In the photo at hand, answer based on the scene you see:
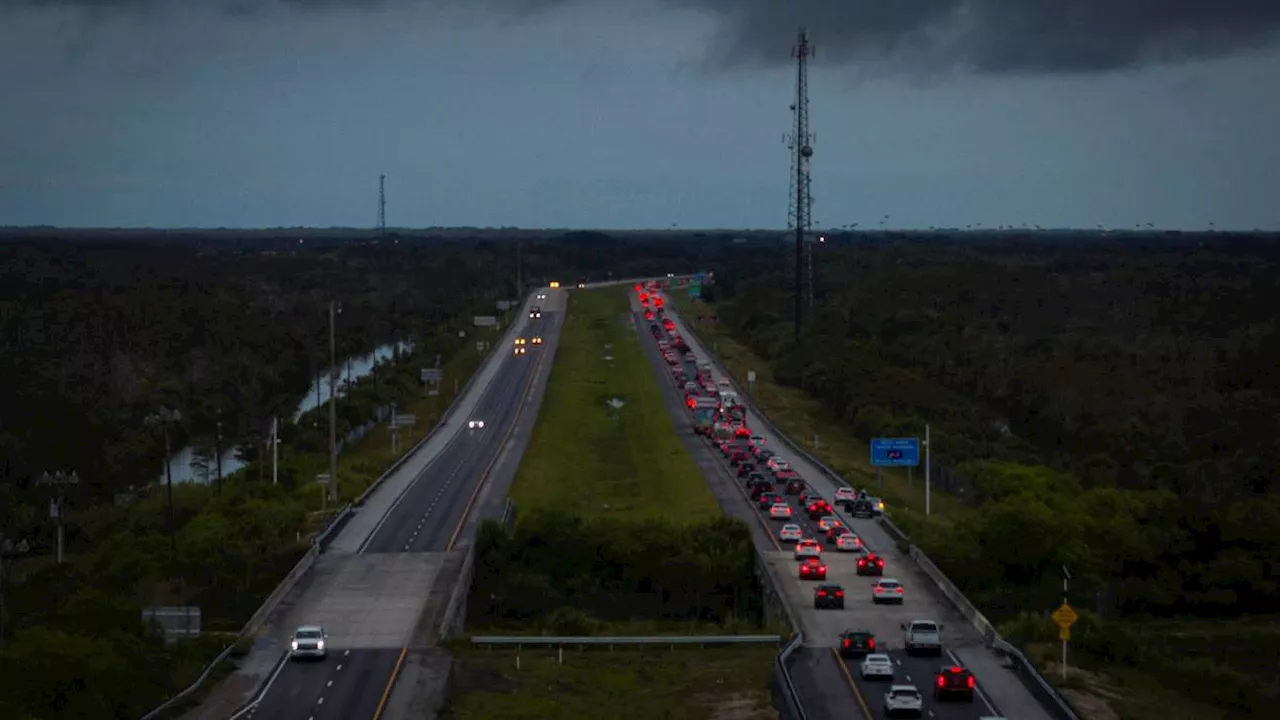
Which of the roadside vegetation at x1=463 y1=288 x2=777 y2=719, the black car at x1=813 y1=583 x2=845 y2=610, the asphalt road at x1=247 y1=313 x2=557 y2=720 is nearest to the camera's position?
the asphalt road at x1=247 y1=313 x2=557 y2=720

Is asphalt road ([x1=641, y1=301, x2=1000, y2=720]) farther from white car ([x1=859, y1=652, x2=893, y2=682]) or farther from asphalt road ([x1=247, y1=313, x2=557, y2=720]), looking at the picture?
asphalt road ([x1=247, y1=313, x2=557, y2=720])

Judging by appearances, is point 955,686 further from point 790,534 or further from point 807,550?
point 790,534

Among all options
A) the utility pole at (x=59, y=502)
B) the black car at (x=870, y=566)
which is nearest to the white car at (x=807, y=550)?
the black car at (x=870, y=566)

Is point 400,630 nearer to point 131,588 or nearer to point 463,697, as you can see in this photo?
point 463,697

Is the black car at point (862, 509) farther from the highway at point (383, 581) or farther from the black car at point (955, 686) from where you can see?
the black car at point (955, 686)

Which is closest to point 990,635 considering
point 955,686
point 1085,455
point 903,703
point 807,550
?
point 955,686

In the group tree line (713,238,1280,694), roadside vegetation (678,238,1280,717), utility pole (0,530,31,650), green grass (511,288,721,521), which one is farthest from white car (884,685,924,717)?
utility pole (0,530,31,650)
